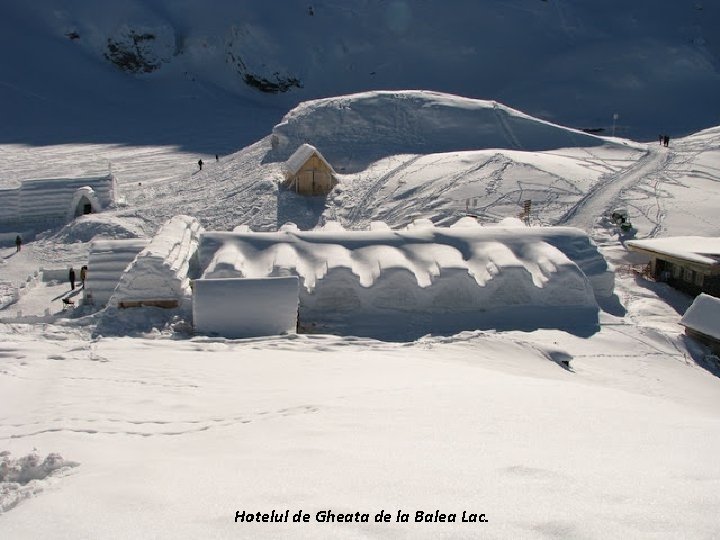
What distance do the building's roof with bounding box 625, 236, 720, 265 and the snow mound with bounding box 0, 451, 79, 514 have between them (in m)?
15.0

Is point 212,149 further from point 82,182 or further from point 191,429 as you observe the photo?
point 191,429

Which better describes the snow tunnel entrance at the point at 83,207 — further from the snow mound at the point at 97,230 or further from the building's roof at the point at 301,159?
the building's roof at the point at 301,159

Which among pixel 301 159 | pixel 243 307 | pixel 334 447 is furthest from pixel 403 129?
pixel 334 447

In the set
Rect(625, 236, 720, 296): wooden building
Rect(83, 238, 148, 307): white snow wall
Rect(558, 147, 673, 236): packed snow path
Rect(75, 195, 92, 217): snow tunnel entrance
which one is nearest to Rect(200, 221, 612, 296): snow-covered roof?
Rect(83, 238, 148, 307): white snow wall

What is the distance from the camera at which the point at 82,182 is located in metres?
25.4

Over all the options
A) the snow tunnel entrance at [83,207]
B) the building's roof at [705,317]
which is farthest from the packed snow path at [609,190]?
the snow tunnel entrance at [83,207]

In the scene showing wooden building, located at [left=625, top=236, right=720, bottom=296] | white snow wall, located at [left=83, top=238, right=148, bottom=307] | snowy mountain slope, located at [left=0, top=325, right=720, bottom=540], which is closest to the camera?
snowy mountain slope, located at [left=0, top=325, right=720, bottom=540]

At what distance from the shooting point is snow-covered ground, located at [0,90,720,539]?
127 inches

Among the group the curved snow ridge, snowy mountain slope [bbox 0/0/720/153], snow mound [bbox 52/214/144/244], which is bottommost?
the curved snow ridge

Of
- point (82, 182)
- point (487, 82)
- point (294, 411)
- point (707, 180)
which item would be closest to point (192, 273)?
point (294, 411)

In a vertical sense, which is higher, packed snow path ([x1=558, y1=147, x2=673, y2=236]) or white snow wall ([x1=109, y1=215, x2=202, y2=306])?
packed snow path ([x1=558, y1=147, x2=673, y2=236])

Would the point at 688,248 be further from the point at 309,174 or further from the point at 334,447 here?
the point at 334,447

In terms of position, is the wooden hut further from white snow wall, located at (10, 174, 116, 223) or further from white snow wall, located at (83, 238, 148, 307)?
white snow wall, located at (83, 238, 148, 307)

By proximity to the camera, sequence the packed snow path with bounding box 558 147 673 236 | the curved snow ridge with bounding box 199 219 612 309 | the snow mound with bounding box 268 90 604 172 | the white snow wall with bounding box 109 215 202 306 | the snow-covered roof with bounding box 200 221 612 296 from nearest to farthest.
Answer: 1. the white snow wall with bounding box 109 215 202 306
2. the curved snow ridge with bounding box 199 219 612 309
3. the snow-covered roof with bounding box 200 221 612 296
4. the packed snow path with bounding box 558 147 673 236
5. the snow mound with bounding box 268 90 604 172
